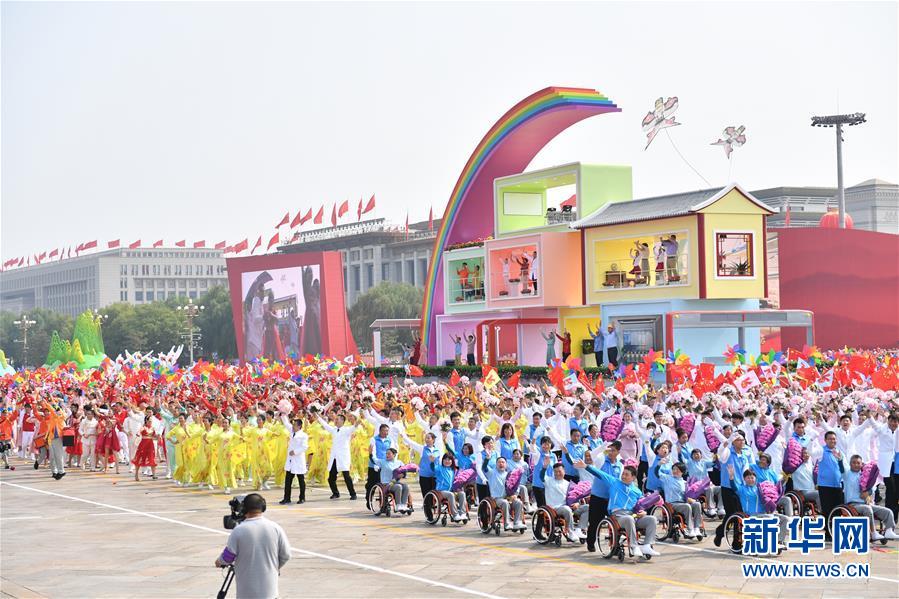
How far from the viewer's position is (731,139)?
1705 inches

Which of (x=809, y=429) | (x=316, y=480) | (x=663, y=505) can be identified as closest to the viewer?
(x=663, y=505)

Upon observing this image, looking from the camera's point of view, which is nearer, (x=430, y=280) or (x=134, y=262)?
(x=430, y=280)

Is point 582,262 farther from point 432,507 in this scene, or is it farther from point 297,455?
point 432,507

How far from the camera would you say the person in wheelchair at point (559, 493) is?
677 inches

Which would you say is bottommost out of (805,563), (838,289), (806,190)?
(805,563)

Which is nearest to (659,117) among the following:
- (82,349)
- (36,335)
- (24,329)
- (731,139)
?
(731,139)

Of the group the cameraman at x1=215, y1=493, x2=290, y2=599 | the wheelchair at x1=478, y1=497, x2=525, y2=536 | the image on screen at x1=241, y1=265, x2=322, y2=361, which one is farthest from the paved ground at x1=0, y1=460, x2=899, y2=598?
the image on screen at x1=241, y1=265, x2=322, y2=361

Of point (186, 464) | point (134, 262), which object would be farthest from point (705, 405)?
point (134, 262)

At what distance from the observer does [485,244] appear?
47.0 meters

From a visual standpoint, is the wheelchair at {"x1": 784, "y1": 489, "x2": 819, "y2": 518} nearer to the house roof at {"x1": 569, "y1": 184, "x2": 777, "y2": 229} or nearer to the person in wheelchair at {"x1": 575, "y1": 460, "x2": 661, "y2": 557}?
the person in wheelchair at {"x1": 575, "y1": 460, "x2": 661, "y2": 557}

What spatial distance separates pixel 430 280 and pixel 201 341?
211 feet

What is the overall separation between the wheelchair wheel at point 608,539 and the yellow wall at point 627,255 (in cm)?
2306

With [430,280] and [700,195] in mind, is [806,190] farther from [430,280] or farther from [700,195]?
[700,195]

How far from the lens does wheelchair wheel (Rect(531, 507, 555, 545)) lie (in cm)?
1722
